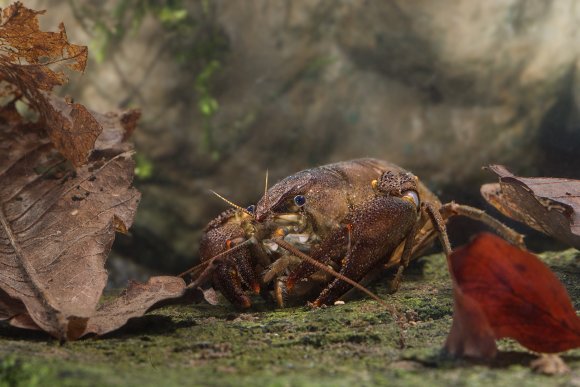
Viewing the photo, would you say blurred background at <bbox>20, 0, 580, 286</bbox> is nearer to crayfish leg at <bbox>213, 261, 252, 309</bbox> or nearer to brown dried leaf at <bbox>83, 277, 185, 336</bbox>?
crayfish leg at <bbox>213, 261, 252, 309</bbox>

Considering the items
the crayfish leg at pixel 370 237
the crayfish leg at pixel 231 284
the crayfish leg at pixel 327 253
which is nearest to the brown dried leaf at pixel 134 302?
the crayfish leg at pixel 231 284

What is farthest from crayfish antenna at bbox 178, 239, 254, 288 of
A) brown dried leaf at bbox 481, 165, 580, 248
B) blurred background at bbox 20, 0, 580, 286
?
blurred background at bbox 20, 0, 580, 286

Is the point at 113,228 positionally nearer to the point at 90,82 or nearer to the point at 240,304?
the point at 240,304

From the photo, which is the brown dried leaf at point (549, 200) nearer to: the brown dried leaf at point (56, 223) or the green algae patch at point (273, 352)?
the green algae patch at point (273, 352)

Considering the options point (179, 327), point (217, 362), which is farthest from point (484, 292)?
point (179, 327)

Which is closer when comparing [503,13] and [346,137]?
[503,13]
